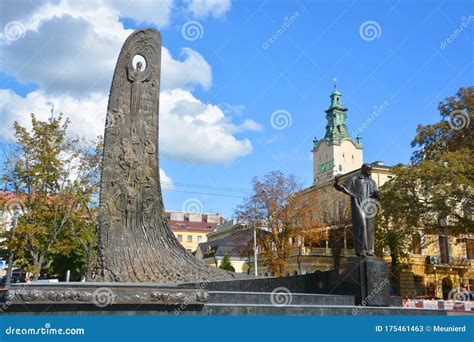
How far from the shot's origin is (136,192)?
11492 millimetres

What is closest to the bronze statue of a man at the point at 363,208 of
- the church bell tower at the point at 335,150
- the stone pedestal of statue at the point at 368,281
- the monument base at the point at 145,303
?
the stone pedestal of statue at the point at 368,281

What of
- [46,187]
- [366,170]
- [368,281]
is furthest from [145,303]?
[46,187]

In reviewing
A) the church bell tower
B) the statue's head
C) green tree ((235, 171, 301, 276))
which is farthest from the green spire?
the statue's head

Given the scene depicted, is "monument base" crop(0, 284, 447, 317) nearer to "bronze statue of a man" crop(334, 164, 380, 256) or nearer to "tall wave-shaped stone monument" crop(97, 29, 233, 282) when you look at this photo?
"bronze statue of a man" crop(334, 164, 380, 256)

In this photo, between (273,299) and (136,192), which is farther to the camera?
(136,192)

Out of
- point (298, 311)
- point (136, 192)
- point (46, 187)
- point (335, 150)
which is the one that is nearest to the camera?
point (298, 311)

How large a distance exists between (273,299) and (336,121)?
58.4 meters

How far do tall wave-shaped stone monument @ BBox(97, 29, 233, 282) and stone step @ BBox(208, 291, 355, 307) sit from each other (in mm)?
1732

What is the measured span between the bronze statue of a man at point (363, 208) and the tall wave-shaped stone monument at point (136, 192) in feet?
10.4

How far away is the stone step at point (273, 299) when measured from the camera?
29.4ft

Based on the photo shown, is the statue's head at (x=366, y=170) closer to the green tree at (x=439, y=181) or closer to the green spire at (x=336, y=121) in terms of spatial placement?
the green tree at (x=439, y=181)

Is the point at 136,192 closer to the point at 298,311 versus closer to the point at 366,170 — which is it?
the point at 298,311

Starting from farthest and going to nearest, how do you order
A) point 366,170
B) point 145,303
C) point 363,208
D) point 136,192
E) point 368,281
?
point 136,192 < point 366,170 < point 363,208 < point 368,281 < point 145,303

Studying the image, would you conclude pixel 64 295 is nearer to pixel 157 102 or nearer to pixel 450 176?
pixel 157 102
